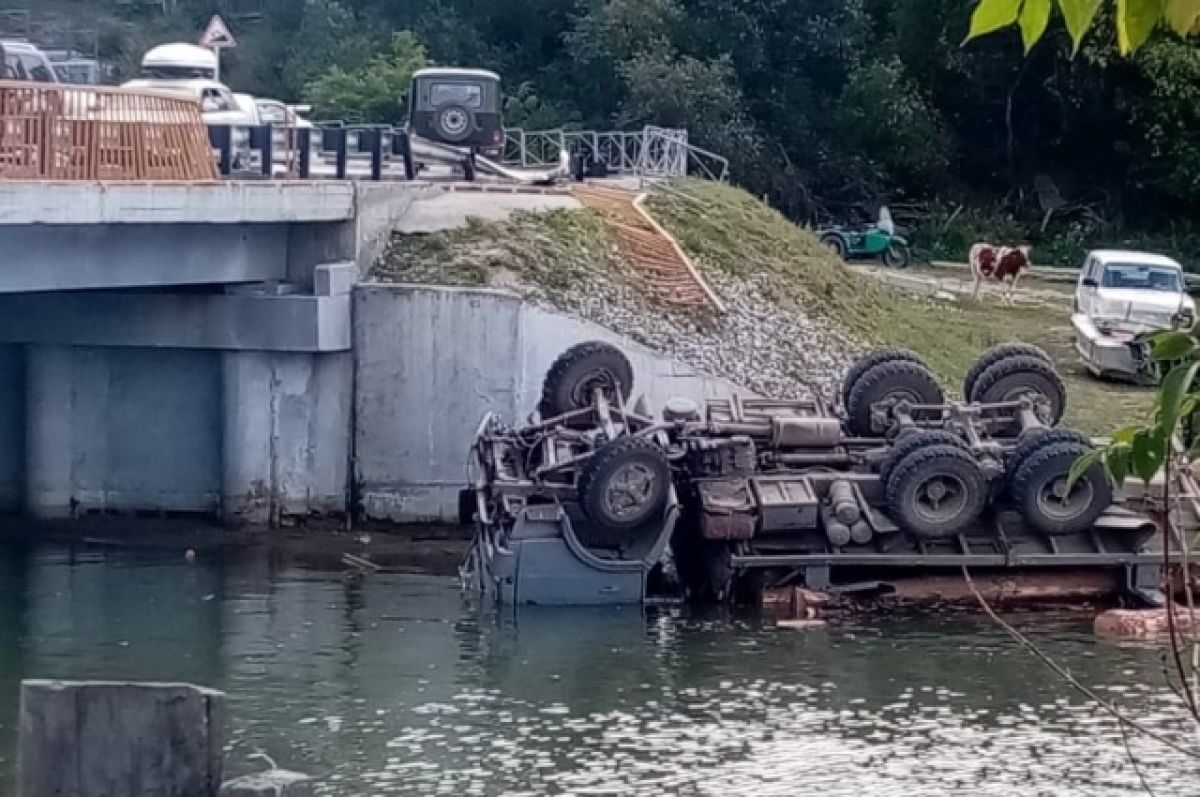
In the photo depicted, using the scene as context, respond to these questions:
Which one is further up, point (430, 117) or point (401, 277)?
point (430, 117)

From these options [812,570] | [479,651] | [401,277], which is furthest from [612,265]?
[479,651]

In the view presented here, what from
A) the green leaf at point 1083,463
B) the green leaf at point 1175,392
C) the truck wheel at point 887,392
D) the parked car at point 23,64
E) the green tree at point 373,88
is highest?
the green tree at point 373,88

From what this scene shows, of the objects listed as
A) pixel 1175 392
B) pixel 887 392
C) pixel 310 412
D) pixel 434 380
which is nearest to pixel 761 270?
pixel 434 380

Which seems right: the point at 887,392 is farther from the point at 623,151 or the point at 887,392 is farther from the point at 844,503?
the point at 623,151

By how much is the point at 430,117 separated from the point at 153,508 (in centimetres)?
1307

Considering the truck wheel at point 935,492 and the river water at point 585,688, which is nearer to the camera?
the river water at point 585,688

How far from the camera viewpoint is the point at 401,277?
95.0 ft

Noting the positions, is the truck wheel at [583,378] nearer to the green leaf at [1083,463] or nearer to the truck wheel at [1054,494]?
the truck wheel at [1054,494]

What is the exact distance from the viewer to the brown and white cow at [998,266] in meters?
41.0

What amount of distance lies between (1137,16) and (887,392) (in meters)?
23.2

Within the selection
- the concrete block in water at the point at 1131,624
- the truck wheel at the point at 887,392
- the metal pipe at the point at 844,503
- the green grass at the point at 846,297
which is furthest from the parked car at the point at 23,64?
the concrete block in water at the point at 1131,624

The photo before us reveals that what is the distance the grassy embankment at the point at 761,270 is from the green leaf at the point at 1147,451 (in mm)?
26130

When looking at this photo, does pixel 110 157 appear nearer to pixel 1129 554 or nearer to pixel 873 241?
pixel 1129 554

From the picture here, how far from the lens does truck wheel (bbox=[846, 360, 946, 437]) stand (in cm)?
2559
